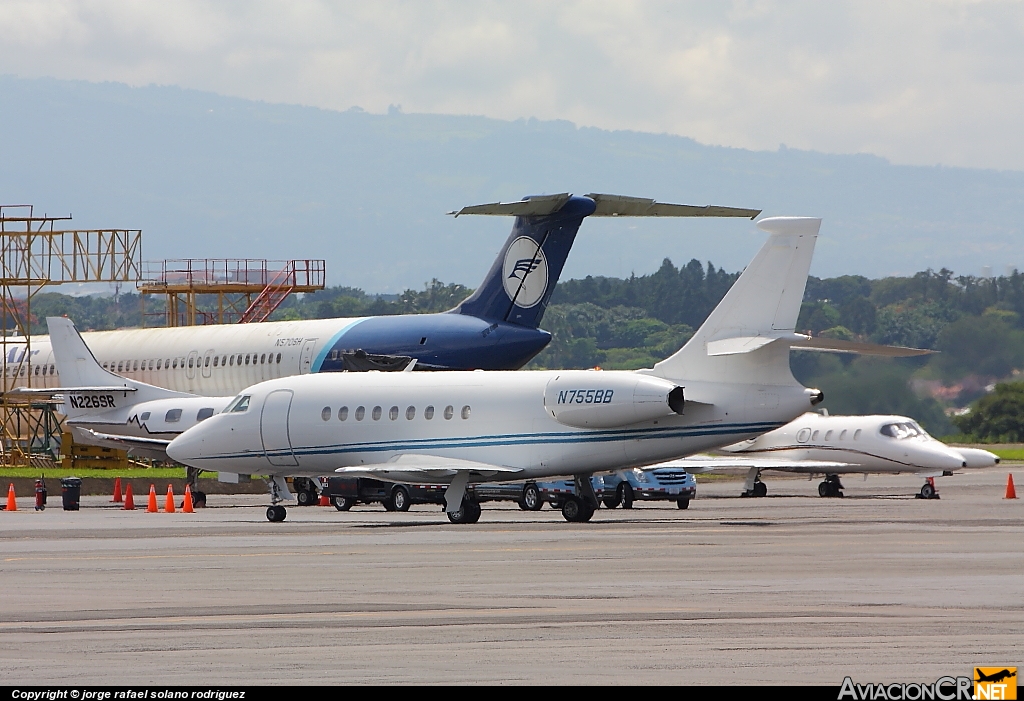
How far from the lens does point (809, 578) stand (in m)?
17.1

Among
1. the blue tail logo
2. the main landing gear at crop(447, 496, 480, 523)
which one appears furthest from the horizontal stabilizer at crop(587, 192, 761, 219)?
Result: the main landing gear at crop(447, 496, 480, 523)

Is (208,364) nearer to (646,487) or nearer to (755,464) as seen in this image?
(646,487)

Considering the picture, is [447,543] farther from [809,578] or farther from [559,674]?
[559,674]

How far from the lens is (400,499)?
3853cm

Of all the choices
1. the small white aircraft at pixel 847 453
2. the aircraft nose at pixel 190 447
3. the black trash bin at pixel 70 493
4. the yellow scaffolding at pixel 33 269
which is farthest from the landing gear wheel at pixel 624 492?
the yellow scaffolding at pixel 33 269

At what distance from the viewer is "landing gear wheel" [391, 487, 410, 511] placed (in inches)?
1512

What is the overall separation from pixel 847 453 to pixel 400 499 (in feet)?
53.5

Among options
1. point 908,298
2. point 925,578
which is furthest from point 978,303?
point 925,578

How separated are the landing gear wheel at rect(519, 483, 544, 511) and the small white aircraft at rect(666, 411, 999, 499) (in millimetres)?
7966

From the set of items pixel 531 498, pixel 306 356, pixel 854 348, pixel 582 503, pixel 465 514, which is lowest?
pixel 531 498

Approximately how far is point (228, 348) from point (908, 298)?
82.4 m

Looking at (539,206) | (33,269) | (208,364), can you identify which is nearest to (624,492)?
(539,206)

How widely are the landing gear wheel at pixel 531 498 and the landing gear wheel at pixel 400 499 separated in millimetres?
2678

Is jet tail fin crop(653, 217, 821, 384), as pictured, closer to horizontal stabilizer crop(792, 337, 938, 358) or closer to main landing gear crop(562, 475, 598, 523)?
horizontal stabilizer crop(792, 337, 938, 358)
